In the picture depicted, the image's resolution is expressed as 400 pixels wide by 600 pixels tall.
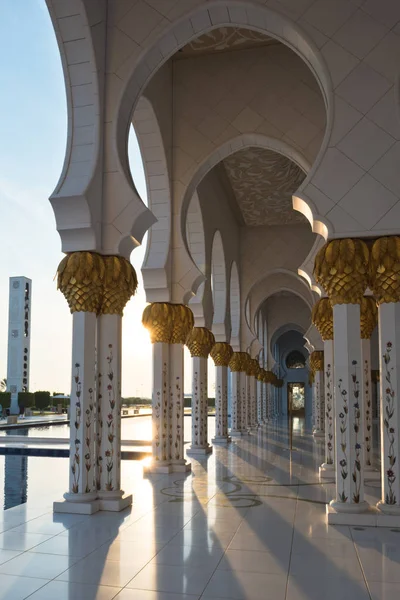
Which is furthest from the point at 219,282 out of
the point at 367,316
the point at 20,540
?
the point at 20,540

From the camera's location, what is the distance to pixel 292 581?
2.81 metres

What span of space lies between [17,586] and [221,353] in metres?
8.19

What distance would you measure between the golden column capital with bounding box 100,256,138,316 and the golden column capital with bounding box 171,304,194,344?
1.91 m

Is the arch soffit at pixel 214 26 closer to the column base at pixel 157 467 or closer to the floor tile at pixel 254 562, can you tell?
the floor tile at pixel 254 562

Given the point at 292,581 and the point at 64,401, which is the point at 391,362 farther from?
the point at 64,401

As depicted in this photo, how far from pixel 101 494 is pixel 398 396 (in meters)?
Result: 2.46

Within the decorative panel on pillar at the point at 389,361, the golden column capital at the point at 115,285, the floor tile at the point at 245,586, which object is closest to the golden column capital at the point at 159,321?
the golden column capital at the point at 115,285

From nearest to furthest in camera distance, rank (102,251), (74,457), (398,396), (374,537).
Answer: (374,537) < (398,396) < (74,457) < (102,251)

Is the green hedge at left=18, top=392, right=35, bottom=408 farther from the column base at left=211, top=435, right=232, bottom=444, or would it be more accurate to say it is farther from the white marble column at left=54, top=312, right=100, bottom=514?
the white marble column at left=54, top=312, right=100, bottom=514

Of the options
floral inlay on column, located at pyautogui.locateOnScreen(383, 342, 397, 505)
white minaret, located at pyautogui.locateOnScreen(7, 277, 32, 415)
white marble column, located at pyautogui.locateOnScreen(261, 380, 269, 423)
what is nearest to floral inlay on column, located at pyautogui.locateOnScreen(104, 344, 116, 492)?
floral inlay on column, located at pyautogui.locateOnScreen(383, 342, 397, 505)

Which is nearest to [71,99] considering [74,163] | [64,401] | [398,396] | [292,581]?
[74,163]

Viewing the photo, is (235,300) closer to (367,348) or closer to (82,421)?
(367,348)

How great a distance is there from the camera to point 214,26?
195 inches

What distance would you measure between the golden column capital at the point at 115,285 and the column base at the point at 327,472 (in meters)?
3.29
